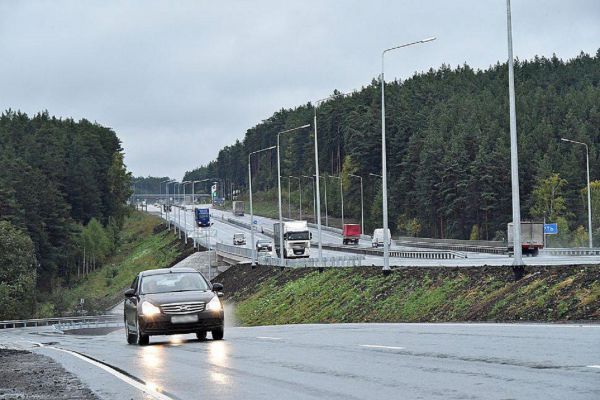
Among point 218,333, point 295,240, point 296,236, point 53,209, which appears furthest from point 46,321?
point 218,333

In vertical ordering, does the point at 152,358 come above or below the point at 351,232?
below

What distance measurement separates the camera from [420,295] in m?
45.7

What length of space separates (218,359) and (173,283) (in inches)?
278

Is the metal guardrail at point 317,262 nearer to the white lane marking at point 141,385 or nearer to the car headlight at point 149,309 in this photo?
the car headlight at point 149,309

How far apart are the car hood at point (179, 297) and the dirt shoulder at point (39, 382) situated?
268 cm

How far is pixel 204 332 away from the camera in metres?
25.0

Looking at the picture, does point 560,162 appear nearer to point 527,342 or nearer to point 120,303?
point 120,303

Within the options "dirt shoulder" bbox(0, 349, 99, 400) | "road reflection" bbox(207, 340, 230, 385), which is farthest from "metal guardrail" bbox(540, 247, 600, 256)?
"dirt shoulder" bbox(0, 349, 99, 400)

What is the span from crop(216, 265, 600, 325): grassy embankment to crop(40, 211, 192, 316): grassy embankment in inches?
1839

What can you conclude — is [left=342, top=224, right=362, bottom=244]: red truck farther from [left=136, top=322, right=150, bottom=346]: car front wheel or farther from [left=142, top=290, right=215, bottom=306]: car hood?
[left=142, top=290, right=215, bottom=306]: car hood

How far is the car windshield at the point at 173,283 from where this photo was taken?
25.3m

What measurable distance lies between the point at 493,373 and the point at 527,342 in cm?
432

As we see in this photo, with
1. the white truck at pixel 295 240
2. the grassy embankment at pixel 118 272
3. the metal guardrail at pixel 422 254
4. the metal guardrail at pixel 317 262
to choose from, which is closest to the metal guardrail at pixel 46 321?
the grassy embankment at pixel 118 272

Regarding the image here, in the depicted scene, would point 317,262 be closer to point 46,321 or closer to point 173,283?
point 46,321
